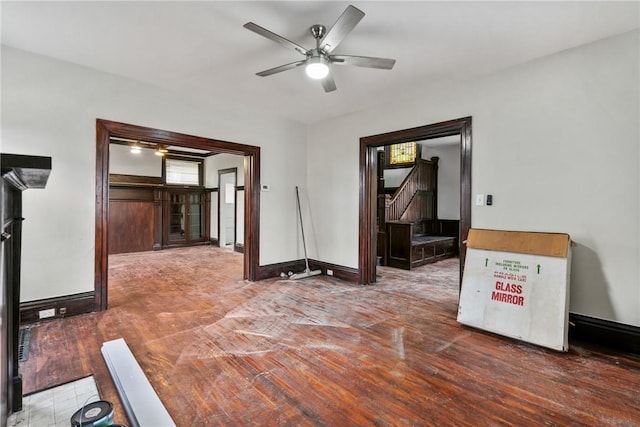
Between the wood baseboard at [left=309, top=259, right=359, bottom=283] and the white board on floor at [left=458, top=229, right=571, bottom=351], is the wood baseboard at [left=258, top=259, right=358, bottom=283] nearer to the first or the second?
the wood baseboard at [left=309, top=259, right=359, bottom=283]

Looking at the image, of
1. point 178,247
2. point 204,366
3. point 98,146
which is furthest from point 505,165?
point 178,247

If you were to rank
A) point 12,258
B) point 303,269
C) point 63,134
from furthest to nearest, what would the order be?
point 303,269, point 63,134, point 12,258

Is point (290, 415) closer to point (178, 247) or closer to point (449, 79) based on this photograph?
point (449, 79)

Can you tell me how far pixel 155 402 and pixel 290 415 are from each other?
80 centimetres

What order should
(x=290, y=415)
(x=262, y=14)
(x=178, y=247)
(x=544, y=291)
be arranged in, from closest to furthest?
(x=290, y=415), (x=262, y=14), (x=544, y=291), (x=178, y=247)

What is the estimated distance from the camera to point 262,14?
7.79ft

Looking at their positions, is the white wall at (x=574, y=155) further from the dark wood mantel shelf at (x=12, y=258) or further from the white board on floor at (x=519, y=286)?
the dark wood mantel shelf at (x=12, y=258)

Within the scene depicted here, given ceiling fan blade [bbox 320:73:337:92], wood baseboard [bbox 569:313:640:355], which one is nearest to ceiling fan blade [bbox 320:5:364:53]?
ceiling fan blade [bbox 320:73:337:92]

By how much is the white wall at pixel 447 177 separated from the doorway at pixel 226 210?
5.26 m

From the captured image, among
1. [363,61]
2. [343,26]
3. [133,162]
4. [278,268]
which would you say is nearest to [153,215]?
[133,162]

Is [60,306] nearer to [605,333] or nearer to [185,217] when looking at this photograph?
[605,333]

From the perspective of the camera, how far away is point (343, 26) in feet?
7.02

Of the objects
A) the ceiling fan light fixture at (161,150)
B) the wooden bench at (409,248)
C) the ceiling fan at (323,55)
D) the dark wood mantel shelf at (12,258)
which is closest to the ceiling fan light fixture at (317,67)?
the ceiling fan at (323,55)

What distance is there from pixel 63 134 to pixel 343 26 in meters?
3.04
